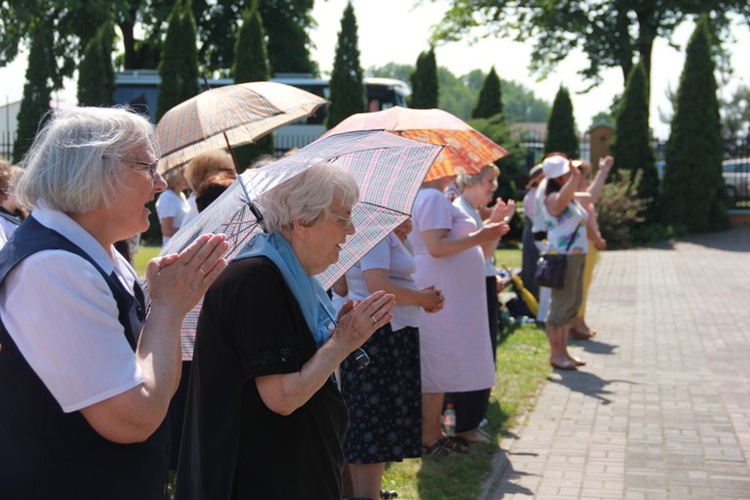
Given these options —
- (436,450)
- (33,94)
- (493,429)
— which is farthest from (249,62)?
(436,450)

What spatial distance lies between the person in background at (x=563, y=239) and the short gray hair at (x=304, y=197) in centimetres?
575

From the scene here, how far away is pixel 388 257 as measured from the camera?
15.6 feet

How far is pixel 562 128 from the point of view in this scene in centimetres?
2622

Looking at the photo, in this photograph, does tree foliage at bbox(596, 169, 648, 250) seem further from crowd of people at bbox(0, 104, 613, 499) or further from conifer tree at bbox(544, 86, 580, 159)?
crowd of people at bbox(0, 104, 613, 499)

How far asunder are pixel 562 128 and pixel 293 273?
2429 cm

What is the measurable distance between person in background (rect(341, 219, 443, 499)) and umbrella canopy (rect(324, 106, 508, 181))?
89 centimetres

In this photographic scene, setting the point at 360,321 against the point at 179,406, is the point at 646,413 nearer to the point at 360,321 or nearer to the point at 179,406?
the point at 179,406

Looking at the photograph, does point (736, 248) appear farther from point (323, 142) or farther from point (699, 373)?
point (323, 142)

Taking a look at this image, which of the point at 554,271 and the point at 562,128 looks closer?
the point at 554,271

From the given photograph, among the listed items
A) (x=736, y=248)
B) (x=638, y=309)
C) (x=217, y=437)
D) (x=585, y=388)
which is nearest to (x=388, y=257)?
(x=217, y=437)

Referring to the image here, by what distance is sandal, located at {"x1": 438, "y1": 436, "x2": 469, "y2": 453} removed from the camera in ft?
19.8

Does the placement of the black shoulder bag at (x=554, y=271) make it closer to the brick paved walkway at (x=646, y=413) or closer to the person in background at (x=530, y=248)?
the brick paved walkway at (x=646, y=413)

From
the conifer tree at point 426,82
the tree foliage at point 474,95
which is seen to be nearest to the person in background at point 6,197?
the conifer tree at point 426,82

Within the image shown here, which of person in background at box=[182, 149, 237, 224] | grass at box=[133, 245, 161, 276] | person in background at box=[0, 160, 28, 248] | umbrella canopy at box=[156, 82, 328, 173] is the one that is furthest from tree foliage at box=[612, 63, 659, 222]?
person in background at box=[0, 160, 28, 248]
